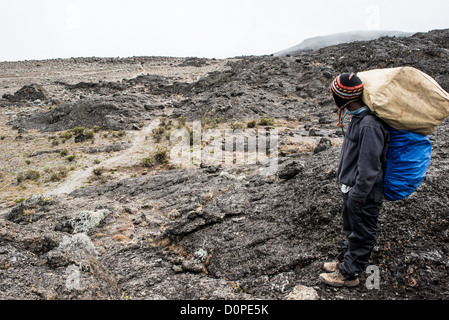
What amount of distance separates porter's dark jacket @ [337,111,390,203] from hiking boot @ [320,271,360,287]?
105cm

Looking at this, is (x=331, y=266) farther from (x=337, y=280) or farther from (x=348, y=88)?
(x=348, y=88)

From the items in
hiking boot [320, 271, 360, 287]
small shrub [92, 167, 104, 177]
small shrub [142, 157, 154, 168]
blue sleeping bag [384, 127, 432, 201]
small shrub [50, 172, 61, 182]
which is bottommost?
small shrub [50, 172, 61, 182]

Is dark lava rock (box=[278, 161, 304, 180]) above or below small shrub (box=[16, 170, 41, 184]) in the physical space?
above

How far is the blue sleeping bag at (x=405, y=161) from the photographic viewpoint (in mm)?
2477

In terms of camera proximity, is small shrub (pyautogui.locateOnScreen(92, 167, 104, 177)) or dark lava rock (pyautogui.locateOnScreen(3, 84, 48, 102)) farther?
dark lava rock (pyautogui.locateOnScreen(3, 84, 48, 102))

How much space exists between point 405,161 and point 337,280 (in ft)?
5.05

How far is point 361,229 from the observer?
2682mm

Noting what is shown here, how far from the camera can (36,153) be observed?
50.9 ft

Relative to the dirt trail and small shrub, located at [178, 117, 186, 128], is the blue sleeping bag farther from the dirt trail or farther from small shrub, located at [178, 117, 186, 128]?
small shrub, located at [178, 117, 186, 128]

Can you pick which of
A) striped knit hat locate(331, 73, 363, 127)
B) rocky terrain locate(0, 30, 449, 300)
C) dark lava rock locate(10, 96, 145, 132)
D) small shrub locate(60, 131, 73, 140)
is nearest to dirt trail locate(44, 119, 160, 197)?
rocky terrain locate(0, 30, 449, 300)

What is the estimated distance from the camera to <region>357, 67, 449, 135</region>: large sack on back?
235 centimetres

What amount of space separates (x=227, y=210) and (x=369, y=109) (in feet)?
11.4

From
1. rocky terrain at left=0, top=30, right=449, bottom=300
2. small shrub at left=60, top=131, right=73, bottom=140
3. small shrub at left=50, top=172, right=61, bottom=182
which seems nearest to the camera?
rocky terrain at left=0, top=30, right=449, bottom=300

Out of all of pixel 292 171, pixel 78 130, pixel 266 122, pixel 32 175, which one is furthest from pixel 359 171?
pixel 78 130
